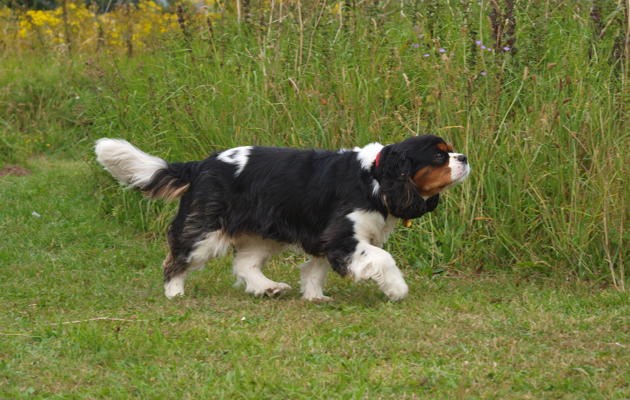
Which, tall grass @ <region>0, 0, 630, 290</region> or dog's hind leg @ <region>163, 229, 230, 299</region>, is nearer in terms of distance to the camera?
dog's hind leg @ <region>163, 229, 230, 299</region>

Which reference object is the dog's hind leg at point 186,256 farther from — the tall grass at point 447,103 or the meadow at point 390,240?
the tall grass at point 447,103

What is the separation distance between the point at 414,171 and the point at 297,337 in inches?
53.4

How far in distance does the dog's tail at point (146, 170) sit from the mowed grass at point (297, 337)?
682mm

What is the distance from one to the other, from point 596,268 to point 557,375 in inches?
86.6

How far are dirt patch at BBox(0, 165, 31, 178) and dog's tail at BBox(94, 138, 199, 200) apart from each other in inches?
167

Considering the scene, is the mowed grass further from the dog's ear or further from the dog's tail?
the dog's tail

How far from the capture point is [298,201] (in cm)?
616

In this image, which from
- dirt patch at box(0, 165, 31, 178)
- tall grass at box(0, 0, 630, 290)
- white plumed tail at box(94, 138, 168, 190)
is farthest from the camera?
dirt patch at box(0, 165, 31, 178)

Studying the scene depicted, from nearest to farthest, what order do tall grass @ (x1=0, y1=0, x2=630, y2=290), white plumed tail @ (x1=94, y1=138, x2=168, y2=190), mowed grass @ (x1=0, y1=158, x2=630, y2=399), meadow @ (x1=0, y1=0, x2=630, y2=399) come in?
1. mowed grass @ (x1=0, y1=158, x2=630, y2=399)
2. meadow @ (x1=0, y1=0, x2=630, y2=399)
3. white plumed tail @ (x1=94, y1=138, x2=168, y2=190)
4. tall grass @ (x1=0, y1=0, x2=630, y2=290)

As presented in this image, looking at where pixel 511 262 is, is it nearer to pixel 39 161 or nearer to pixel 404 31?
pixel 404 31

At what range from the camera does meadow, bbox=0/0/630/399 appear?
462 cm

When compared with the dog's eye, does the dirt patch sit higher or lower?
lower

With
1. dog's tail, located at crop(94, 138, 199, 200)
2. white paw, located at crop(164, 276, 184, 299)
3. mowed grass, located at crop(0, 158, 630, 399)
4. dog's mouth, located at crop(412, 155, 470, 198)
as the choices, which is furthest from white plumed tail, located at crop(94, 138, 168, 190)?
dog's mouth, located at crop(412, 155, 470, 198)

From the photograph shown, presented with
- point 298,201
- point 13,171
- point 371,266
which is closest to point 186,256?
point 298,201
